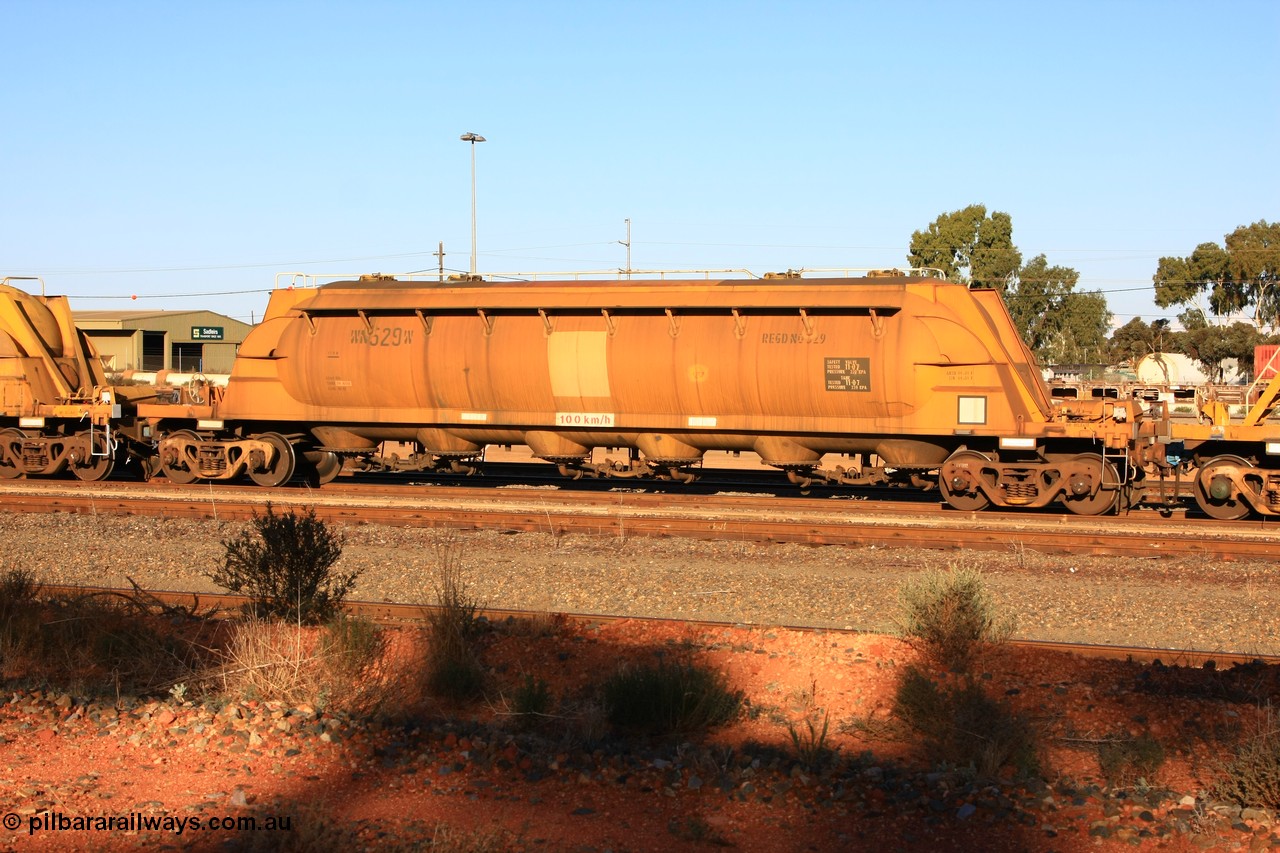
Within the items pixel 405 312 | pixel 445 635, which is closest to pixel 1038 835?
pixel 445 635

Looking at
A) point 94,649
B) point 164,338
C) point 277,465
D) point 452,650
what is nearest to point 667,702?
point 452,650

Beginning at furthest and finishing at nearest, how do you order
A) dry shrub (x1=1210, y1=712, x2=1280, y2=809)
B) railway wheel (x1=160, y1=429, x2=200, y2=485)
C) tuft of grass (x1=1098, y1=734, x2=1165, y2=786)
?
Result: railway wheel (x1=160, y1=429, x2=200, y2=485) → tuft of grass (x1=1098, y1=734, x2=1165, y2=786) → dry shrub (x1=1210, y1=712, x2=1280, y2=809)

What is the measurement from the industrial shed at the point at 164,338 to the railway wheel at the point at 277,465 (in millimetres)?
49425

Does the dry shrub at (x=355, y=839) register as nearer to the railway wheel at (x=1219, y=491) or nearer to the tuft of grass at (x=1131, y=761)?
the tuft of grass at (x=1131, y=761)

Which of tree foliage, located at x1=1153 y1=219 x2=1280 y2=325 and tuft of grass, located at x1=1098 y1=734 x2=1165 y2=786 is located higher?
tree foliage, located at x1=1153 y1=219 x2=1280 y2=325

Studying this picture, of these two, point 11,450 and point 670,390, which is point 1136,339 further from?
point 11,450

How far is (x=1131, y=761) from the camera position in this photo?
6.18 m

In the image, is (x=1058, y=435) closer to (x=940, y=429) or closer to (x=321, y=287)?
(x=940, y=429)

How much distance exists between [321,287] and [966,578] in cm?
1513

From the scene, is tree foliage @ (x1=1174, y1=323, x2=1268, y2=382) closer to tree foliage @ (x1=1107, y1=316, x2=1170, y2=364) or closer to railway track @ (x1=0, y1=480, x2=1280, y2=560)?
tree foliage @ (x1=1107, y1=316, x2=1170, y2=364)

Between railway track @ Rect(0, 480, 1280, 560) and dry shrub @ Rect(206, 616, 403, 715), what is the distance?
632 cm

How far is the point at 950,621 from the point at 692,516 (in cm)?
804

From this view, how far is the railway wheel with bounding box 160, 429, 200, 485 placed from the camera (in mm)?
20938

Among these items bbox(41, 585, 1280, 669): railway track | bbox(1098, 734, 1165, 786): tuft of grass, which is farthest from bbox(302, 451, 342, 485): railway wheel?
bbox(1098, 734, 1165, 786): tuft of grass
